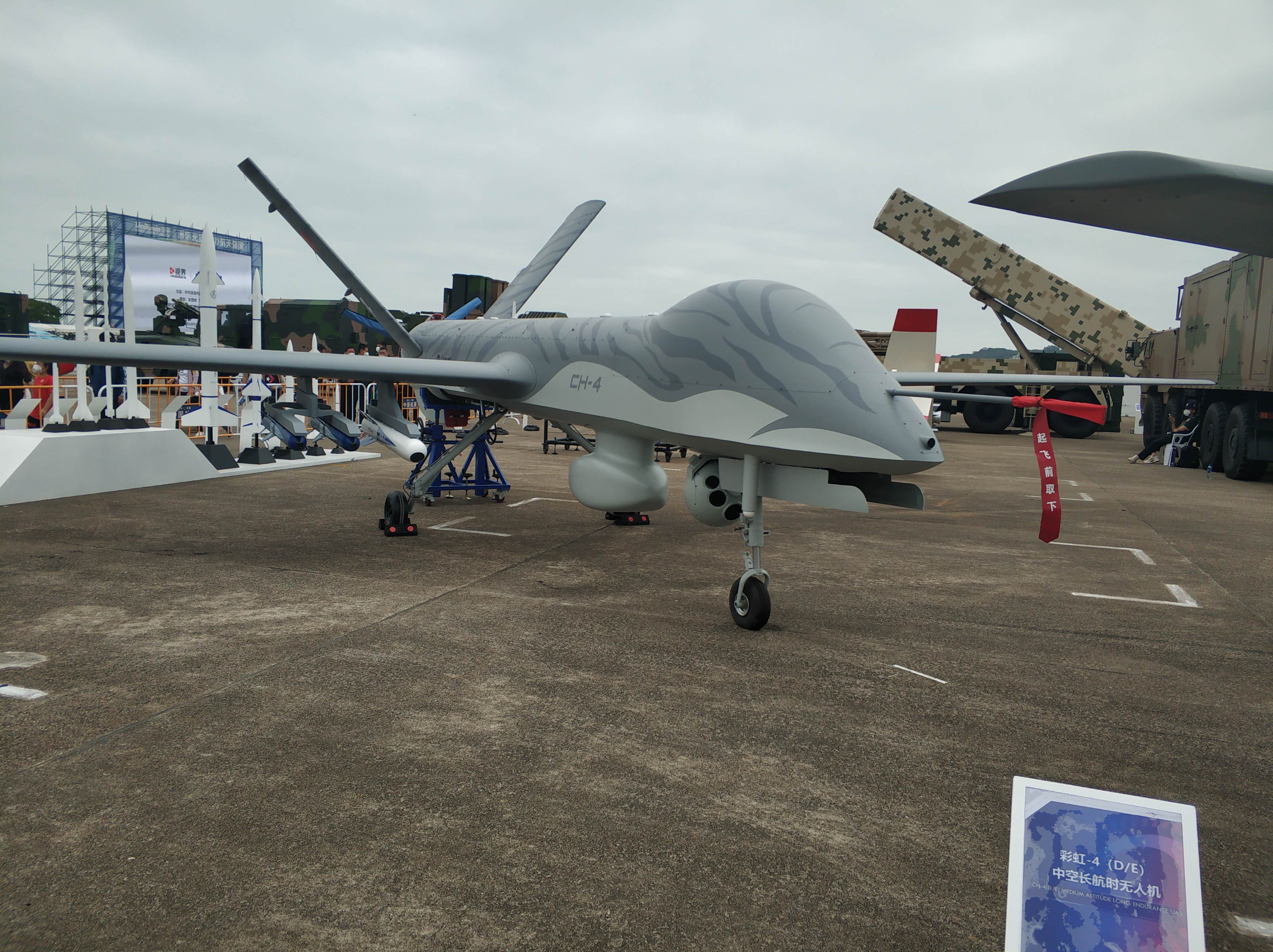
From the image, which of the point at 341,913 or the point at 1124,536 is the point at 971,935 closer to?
the point at 341,913

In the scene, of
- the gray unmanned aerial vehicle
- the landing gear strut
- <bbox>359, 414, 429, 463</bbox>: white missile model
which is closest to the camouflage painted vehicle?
<bbox>359, 414, 429, 463</bbox>: white missile model

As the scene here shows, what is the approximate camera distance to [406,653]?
5.17m

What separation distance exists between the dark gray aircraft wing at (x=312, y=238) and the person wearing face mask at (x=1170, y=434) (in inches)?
737

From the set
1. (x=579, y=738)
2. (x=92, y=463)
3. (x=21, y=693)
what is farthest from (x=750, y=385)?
(x=92, y=463)

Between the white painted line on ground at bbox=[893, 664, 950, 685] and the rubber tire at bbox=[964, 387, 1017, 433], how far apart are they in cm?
2384

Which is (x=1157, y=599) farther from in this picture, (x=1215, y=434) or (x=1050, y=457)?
(x=1215, y=434)

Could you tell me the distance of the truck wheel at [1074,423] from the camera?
27.0m

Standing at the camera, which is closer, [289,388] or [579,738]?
[579,738]

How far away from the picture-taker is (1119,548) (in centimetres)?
946

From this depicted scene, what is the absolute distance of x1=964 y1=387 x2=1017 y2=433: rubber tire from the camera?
27547 mm

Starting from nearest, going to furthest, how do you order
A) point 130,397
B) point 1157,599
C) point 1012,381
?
point 1012,381 < point 1157,599 < point 130,397

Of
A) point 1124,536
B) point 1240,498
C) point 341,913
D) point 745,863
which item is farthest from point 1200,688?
point 1240,498

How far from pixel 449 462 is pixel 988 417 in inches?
935

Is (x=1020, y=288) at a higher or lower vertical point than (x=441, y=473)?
higher
